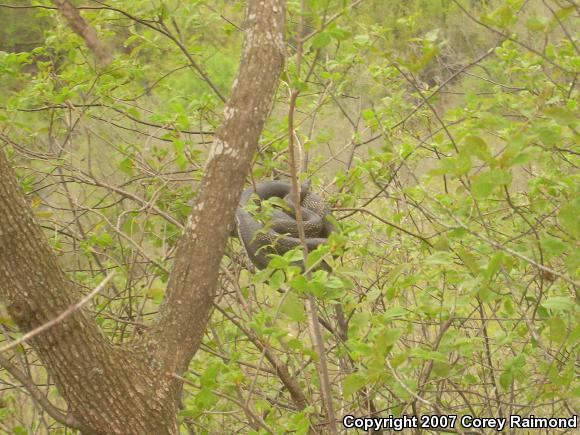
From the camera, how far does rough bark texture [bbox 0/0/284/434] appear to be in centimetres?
199

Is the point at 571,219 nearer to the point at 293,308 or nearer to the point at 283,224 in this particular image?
the point at 293,308

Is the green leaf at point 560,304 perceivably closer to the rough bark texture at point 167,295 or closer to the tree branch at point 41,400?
the rough bark texture at point 167,295

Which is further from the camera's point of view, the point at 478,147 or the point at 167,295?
the point at 167,295

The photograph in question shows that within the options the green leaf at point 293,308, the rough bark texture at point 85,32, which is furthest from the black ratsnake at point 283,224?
the rough bark texture at point 85,32

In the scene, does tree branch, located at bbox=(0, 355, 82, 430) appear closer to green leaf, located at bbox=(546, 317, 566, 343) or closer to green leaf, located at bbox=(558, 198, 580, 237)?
green leaf, located at bbox=(546, 317, 566, 343)

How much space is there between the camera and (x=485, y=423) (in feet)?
9.37

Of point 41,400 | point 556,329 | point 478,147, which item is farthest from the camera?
point 41,400

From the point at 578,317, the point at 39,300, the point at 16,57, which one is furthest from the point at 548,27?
the point at 16,57

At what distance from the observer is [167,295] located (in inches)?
89.9

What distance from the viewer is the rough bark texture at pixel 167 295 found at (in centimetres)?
199

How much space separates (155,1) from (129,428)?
6.86 feet

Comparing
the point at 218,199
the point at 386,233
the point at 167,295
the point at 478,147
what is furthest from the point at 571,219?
the point at 386,233

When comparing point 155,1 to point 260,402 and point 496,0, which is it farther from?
point 496,0

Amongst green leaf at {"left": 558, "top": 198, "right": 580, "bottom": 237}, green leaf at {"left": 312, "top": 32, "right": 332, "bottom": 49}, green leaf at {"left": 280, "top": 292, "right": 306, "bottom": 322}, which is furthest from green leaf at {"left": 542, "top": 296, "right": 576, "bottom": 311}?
green leaf at {"left": 312, "top": 32, "right": 332, "bottom": 49}
